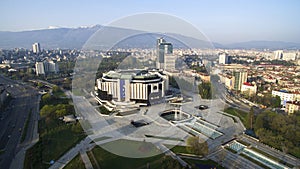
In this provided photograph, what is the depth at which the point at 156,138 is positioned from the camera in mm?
5922

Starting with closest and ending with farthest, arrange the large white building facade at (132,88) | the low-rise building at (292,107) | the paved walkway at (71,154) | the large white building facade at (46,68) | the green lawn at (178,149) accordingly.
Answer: the paved walkway at (71,154) < the green lawn at (178,149) < the low-rise building at (292,107) < the large white building facade at (132,88) < the large white building facade at (46,68)

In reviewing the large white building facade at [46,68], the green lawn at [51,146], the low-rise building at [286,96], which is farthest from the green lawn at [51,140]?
the large white building facade at [46,68]

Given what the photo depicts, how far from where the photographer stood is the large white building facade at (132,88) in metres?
8.78

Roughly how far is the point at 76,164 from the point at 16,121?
436 cm

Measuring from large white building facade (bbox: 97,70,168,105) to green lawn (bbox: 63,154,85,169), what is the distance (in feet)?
13.7

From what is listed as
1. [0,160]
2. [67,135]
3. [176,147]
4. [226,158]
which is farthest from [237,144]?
[0,160]

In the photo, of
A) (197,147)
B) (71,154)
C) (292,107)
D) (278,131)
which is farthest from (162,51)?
(71,154)

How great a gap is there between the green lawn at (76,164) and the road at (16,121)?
4.91ft

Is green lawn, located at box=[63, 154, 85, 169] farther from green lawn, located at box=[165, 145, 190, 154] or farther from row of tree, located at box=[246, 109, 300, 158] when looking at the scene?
row of tree, located at box=[246, 109, 300, 158]

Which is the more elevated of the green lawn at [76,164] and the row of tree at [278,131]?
the row of tree at [278,131]

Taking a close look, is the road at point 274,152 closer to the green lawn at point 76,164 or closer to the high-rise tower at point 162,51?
the green lawn at point 76,164

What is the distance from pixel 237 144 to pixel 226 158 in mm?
965

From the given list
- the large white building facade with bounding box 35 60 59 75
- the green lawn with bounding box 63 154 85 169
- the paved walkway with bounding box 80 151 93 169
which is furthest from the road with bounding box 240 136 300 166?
the large white building facade with bounding box 35 60 59 75

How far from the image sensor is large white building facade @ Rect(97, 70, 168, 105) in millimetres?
8781
